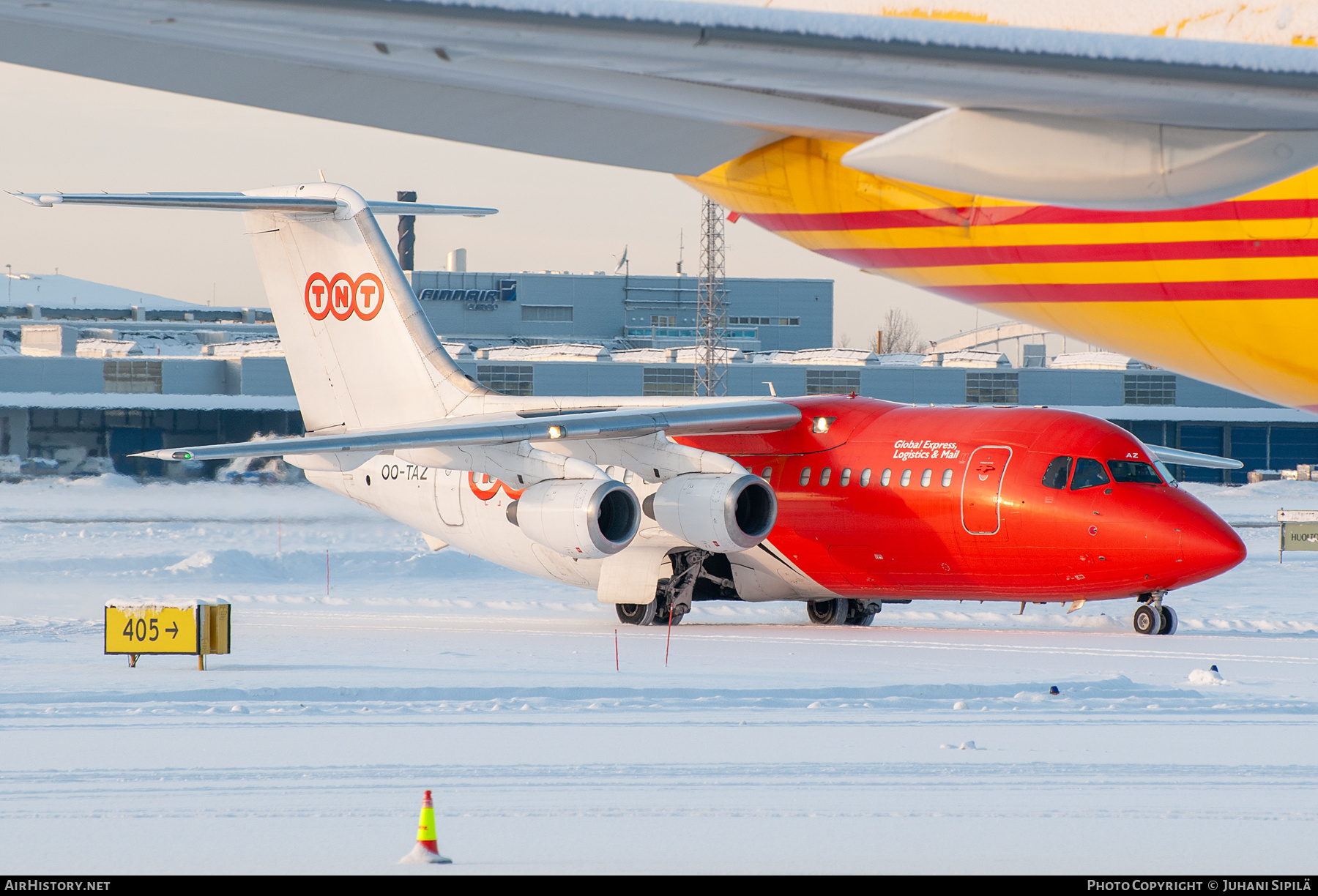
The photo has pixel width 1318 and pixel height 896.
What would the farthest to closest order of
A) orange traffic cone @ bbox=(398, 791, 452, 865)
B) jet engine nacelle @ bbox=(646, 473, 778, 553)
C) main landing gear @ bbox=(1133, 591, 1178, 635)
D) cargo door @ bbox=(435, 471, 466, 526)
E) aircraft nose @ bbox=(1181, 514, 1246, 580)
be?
cargo door @ bbox=(435, 471, 466, 526) < jet engine nacelle @ bbox=(646, 473, 778, 553) < main landing gear @ bbox=(1133, 591, 1178, 635) < aircraft nose @ bbox=(1181, 514, 1246, 580) < orange traffic cone @ bbox=(398, 791, 452, 865)

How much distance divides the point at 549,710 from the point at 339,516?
20961 millimetres

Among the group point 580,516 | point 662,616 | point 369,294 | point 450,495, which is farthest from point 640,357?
point 580,516

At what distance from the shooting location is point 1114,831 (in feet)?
22.3

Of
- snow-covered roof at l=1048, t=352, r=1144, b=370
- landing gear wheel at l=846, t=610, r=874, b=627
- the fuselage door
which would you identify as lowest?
landing gear wheel at l=846, t=610, r=874, b=627

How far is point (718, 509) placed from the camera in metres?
15.4

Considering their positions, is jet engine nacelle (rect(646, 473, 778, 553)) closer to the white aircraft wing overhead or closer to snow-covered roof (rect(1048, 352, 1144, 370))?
the white aircraft wing overhead

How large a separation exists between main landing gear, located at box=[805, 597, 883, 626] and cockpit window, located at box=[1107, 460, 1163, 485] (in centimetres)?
401

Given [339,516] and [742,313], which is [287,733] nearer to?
[339,516]

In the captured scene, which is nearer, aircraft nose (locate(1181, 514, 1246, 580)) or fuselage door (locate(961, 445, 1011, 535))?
aircraft nose (locate(1181, 514, 1246, 580))

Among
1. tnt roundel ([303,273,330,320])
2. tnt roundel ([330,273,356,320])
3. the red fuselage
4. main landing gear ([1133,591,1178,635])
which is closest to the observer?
the red fuselage

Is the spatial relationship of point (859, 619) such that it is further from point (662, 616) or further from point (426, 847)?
point (426, 847)

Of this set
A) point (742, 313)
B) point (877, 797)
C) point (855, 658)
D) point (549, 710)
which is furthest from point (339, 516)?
point (742, 313)

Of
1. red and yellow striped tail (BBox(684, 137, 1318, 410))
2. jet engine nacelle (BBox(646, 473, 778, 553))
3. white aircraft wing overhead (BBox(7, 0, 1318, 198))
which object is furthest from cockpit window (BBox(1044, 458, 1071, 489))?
white aircraft wing overhead (BBox(7, 0, 1318, 198))

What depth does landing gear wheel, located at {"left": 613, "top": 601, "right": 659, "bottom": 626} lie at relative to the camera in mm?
17297
